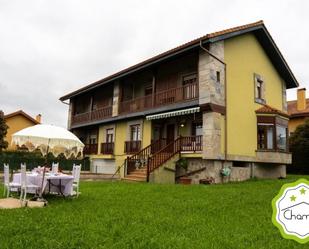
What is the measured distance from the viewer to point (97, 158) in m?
27.5

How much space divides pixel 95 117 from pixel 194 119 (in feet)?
36.1

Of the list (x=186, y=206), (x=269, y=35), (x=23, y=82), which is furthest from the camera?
(x=23, y=82)

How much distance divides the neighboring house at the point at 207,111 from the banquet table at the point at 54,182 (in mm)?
6583

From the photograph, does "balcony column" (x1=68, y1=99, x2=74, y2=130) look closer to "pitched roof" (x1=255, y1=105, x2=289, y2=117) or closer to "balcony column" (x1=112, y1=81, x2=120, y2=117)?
"balcony column" (x1=112, y1=81, x2=120, y2=117)

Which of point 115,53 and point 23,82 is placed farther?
point 23,82

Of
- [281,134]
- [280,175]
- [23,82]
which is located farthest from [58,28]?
[23,82]

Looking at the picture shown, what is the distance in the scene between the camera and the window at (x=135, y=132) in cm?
2341

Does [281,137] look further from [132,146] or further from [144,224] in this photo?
[144,224]

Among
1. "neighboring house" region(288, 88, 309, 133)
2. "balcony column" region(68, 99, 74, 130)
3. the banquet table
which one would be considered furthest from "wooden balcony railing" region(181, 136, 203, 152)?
"neighboring house" region(288, 88, 309, 133)

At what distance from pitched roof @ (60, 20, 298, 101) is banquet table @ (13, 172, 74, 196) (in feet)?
33.9

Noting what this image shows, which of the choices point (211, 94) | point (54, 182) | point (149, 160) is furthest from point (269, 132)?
point (54, 182)

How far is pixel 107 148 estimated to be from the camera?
26469 millimetres

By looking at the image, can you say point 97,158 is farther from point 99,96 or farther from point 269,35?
point 269,35

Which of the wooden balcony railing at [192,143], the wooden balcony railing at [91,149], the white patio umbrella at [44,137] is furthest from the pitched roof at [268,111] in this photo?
the wooden balcony railing at [91,149]
